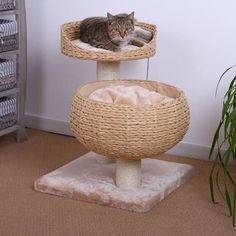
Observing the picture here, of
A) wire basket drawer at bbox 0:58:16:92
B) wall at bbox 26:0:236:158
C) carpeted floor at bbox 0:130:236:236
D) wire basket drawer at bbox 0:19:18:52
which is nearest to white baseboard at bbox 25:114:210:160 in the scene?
wall at bbox 26:0:236:158

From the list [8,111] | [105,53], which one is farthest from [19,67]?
[105,53]

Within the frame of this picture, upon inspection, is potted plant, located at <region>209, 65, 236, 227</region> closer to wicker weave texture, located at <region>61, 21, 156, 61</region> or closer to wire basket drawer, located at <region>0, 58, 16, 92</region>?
wicker weave texture, located at <region>61, 21, 156, 61</region>

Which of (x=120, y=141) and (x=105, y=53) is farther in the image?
(x=105, y=53)

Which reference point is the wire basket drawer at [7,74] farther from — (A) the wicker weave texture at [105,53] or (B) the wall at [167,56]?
(A) the wicker weave texture at [105,53]

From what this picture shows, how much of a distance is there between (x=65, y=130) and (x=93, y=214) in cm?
103

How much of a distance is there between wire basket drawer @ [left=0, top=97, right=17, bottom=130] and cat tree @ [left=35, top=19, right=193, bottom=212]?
0.50m

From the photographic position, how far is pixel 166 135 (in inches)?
94.2

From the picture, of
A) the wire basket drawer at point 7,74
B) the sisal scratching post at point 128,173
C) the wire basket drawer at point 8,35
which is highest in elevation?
the wire basket drawer at point 8,35

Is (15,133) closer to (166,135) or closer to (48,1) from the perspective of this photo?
(48,1)

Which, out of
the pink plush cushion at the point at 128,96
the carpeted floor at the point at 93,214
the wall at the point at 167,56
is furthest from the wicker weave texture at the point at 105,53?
the carpeted floor at the point at 93,214

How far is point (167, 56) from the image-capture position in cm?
301

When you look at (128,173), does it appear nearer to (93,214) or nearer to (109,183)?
(109,183)

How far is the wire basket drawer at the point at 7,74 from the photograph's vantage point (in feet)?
9.84

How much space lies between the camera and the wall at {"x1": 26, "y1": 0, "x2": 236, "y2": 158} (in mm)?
2879
